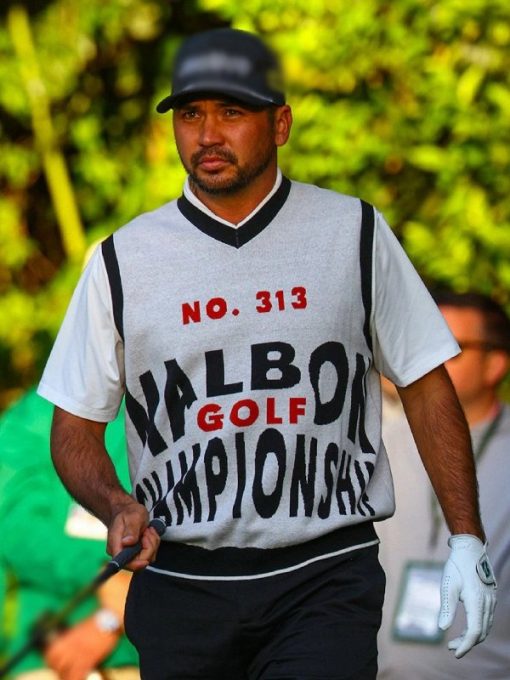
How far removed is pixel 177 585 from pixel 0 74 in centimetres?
486

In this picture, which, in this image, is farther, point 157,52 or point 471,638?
point 157,52

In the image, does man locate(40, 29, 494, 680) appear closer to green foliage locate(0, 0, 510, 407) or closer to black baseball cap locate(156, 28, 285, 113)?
black baseball cap locate(156, 28, 285, 113)

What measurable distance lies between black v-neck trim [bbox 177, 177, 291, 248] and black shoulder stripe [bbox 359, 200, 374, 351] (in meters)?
0.19

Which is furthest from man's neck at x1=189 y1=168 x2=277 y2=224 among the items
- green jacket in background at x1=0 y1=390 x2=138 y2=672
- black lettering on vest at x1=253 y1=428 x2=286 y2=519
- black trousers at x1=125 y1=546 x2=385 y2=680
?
green jacket in background at x1=0 y1=390 x2=138 y2=672

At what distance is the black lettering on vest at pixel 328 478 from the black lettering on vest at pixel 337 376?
0.06 meters

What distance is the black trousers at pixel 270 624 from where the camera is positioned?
365 cm

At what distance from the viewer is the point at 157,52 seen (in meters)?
8.10

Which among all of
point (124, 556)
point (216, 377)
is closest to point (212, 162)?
point (216, 377)

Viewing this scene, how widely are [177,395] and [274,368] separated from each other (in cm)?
21

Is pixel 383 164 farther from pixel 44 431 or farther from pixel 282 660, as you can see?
pixel 282 660

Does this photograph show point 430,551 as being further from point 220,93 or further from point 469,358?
point 220,93

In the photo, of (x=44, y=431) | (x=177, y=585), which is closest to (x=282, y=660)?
(x=177, y=585)

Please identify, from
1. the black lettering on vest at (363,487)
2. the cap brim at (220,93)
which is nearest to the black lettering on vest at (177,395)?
the black lettering on vest at (363,487)

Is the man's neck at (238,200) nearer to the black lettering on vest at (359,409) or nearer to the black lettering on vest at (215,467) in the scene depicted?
the black lettering on vest at (359,409)
